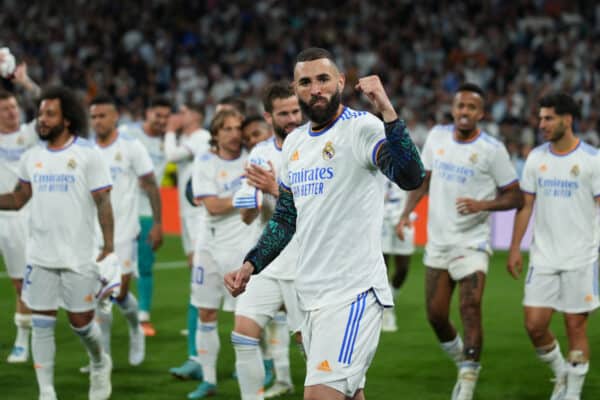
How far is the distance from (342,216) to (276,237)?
514 millimetres

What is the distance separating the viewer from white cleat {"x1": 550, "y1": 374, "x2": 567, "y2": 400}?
7590mm

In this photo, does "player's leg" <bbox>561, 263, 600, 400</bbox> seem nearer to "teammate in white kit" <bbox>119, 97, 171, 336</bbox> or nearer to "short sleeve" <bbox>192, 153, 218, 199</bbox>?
"short sleeve" <bbox>192, 153, 218, 199</bbox>

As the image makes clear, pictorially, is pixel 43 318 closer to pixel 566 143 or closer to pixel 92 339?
pixel 92 339

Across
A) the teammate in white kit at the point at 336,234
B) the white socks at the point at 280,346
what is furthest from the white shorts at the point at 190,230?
the teammate in white kit at the point at 336,234

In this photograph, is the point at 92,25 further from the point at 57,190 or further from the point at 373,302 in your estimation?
the point at 373,302

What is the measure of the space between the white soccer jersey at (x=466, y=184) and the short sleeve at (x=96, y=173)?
2697 mm

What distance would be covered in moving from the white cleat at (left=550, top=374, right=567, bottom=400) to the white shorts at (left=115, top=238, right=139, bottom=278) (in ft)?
13.6

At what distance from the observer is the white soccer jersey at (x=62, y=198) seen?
7293 millimetres

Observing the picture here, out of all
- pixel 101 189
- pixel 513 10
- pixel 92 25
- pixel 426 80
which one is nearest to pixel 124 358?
pixel 101 189

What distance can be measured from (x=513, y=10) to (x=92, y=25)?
12575mm

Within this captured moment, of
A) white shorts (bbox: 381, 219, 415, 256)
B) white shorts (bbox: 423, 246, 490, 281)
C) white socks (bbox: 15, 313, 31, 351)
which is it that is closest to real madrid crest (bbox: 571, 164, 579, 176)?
white shorts (bbox: 423, 246, 490, 281)

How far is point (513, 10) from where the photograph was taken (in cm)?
2523

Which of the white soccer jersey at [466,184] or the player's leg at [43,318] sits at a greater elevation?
the white soccer jersey at [466,184]

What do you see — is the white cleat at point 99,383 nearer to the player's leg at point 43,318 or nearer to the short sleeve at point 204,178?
the player's leg at point 43,318
